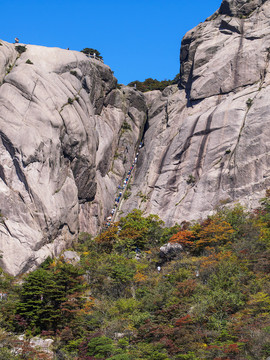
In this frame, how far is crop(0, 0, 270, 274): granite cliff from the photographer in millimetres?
47312

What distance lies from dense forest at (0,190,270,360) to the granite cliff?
5580 mm

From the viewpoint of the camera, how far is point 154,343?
2709cm

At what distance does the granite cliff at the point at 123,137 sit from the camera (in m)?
47.3

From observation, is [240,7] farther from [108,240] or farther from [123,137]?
[108,240]

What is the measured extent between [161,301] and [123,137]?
42432 mm

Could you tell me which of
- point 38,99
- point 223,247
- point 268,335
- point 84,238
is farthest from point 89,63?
point 268,335

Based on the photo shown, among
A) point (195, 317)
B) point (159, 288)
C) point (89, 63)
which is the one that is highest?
point (89, 63)

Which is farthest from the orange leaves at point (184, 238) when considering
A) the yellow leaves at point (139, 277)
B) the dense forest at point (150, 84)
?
the dense forest at point (150, 84)

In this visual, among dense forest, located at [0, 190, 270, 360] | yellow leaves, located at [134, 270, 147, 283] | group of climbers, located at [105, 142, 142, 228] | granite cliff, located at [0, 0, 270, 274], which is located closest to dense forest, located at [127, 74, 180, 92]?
granite cliff, located at [0, 0, 270, 274]

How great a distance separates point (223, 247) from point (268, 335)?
16663 millimetres

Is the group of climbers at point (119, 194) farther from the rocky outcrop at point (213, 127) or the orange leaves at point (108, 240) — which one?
the orange leaves at point (108, 240)

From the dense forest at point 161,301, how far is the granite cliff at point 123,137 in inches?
220

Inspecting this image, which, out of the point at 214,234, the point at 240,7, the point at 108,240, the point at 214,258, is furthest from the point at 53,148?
the point at 240,7

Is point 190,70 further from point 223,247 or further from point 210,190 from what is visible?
point 223,247
